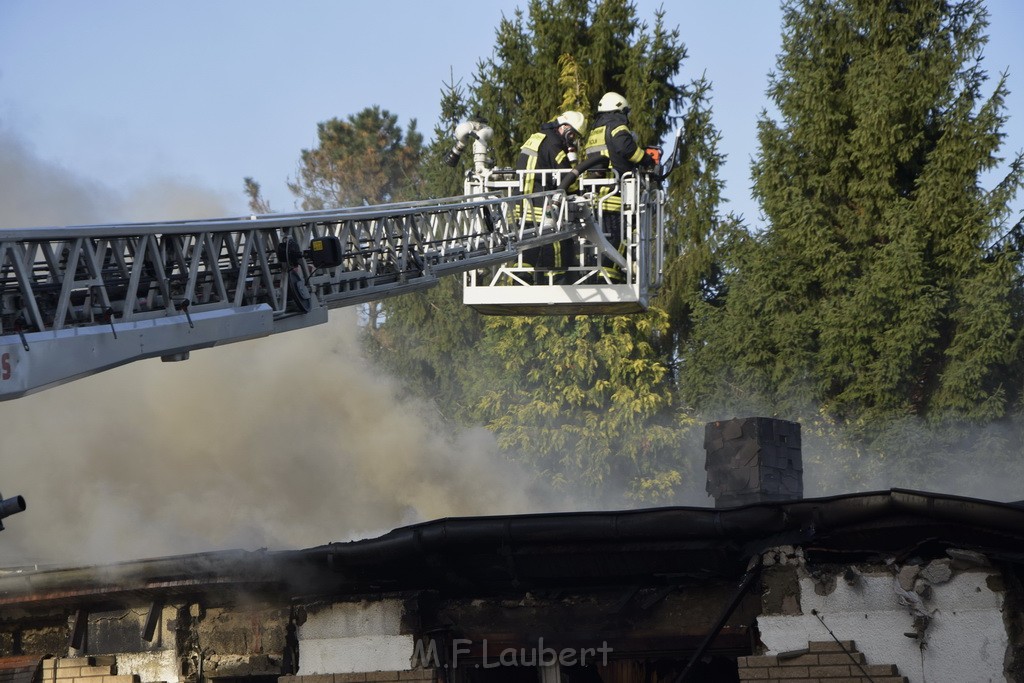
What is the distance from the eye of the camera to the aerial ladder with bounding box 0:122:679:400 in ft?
20.3

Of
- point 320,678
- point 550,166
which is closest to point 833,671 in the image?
point 320,678

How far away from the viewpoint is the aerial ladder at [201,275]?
6.18 m

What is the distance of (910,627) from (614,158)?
6.52 meters

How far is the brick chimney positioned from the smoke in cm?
333

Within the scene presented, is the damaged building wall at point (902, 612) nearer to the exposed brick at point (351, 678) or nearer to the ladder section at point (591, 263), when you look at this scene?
the exposed brick at point (351, 678)

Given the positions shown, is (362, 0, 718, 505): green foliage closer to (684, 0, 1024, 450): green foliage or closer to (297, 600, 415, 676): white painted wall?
(684, 0, 1024, 450): green foliage

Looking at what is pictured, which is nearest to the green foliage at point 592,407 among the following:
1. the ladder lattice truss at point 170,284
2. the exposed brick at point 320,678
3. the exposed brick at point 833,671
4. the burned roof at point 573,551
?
the ladder lattice truss at point 170,284

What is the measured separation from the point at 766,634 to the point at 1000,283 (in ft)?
49.4

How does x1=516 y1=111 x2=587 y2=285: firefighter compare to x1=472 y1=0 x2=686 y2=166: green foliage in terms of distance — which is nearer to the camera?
x1=516 y1=111 x2=587 y2=285: firefighter

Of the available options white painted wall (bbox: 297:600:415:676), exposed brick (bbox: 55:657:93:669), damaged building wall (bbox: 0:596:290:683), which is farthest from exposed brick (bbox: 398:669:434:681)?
exposed brick (bbox: 55:657:93:669)

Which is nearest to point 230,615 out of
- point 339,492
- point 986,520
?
point 986,520

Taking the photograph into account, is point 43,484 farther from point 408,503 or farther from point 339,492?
point 408,503

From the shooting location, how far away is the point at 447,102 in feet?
93.3

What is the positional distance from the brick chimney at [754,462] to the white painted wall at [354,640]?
2.44 m
